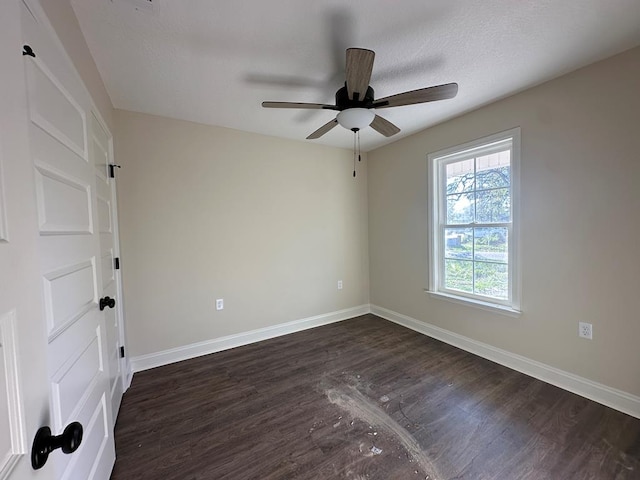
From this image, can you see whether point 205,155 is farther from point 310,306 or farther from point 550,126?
point 550,126

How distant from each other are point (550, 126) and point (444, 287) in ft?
5.91

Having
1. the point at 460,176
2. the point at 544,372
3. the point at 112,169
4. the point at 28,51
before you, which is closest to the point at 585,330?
the point at 544,372

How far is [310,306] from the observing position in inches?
143

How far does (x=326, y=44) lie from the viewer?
1720 millimetres

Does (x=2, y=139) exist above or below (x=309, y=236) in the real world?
above

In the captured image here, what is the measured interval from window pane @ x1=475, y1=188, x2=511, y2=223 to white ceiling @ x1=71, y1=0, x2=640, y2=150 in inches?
33.9

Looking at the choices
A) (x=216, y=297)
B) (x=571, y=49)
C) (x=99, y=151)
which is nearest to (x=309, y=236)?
(x=216, y=297)

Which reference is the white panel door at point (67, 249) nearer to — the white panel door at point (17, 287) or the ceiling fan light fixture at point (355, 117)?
the white panel door at point (17, 287)

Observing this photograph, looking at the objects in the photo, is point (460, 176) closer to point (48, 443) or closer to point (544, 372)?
point (544, 372)

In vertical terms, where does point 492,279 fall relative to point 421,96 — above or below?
Answer: below

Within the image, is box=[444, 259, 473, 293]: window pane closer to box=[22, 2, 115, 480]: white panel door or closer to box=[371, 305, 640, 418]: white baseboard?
box=[371, 305, 640, 418]: white baseboard

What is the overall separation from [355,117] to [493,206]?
1680 mm

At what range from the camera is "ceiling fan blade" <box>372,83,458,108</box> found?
172 centimetres

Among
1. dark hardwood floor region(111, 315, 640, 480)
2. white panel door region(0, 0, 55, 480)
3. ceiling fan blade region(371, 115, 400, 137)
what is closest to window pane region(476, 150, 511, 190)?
ceiling fan blade region(371, 115, 400, 137)
